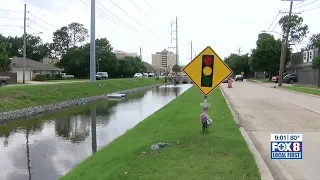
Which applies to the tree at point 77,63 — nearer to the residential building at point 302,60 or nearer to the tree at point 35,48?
the tree at point 35,48

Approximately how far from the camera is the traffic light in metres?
10.3

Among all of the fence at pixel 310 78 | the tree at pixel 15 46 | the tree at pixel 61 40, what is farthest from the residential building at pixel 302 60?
the tree at pixel 15 46

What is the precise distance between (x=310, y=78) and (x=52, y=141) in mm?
42870

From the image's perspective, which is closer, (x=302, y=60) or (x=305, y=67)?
(x=305, y=67)

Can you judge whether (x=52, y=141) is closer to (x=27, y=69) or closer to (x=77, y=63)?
(x=27, y=69)

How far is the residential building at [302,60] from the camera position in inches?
2376

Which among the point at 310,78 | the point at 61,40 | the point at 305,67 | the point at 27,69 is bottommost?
the point at 310,78

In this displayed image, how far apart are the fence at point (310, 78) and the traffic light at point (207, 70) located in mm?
40493

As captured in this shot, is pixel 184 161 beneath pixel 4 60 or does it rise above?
beneath

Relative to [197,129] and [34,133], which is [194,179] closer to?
[197,129]

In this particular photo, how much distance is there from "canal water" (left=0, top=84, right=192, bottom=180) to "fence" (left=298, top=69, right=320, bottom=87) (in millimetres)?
30761

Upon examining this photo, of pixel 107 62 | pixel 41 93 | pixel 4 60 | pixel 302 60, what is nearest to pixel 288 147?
pixel 41 93

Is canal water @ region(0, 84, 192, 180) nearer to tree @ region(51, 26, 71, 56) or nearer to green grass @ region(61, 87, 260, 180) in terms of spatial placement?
green grass @ region(61, 87, 260, 180)

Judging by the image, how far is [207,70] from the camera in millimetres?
10375
